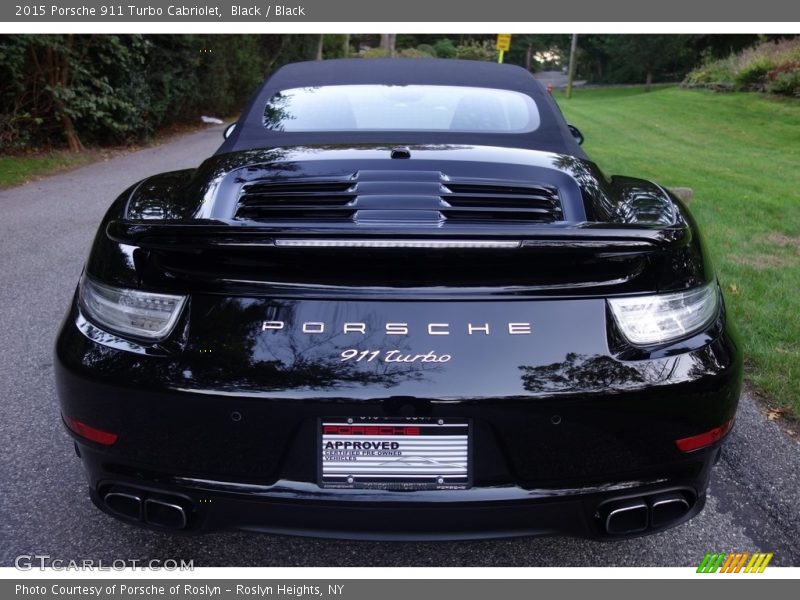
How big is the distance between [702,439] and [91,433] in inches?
66.7

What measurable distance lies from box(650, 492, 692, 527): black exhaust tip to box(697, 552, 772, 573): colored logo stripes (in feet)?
1.62

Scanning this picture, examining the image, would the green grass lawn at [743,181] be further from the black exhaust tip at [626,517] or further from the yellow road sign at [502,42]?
the yellow road sign at [502,42]

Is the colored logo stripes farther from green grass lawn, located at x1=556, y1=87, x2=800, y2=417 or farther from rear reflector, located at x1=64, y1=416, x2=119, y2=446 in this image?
rear reflector, located at x1=64, y1=416, x2=119, y2=446

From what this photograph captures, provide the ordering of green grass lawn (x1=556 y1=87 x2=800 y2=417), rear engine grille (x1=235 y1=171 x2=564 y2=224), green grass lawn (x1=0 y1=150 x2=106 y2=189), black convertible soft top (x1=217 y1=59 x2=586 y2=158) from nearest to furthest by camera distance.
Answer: rear engine grille (x1=235 y1=171 x2=564 y2=224) < black convertible soft top (x1=217 y1=59 x2=586 y2=158) < green grass lawn (x1=556 y1=87 x2=800 y2=417) < green grass lawn (x1=0 y1=150 x2=106 y2=189)

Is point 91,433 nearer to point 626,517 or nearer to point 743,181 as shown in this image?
point 626,517

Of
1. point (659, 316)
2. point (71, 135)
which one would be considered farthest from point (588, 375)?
point (71, 135)

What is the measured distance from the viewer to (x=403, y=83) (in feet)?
11.6

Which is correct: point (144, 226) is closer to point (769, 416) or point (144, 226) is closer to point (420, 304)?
point (420, 304)

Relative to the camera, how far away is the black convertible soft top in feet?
9.71

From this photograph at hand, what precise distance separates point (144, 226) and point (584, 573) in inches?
68.5

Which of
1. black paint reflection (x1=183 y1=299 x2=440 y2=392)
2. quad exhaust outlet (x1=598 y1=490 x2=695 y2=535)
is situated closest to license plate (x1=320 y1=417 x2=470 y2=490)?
black paint reflection (x1=183 y1=299 x2=440 y2=392)

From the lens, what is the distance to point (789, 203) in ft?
26.3

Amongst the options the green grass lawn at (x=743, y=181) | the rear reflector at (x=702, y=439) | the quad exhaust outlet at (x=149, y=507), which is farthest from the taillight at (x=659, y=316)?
the green grass lawn at (x=743, y=181)

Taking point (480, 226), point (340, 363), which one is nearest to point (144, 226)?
point (340, 363)
